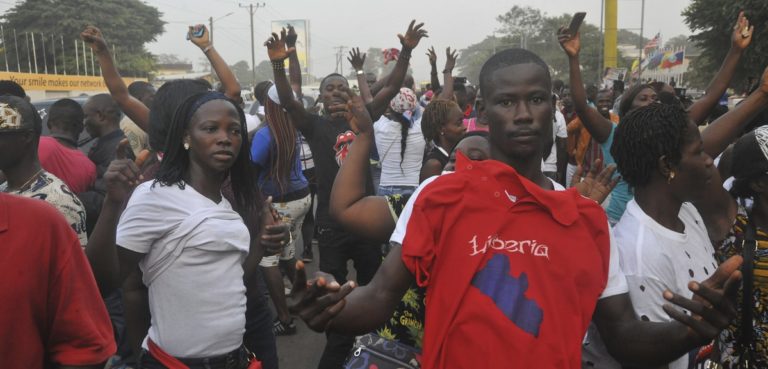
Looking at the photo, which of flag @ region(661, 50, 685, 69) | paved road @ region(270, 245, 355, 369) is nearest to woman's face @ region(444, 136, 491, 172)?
paved road @ region(270, 245, 355, 369)

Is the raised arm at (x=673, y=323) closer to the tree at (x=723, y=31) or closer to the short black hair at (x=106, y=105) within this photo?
the short black hair at (x=106, y=105)

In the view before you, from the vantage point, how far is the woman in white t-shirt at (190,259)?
97.9 inches

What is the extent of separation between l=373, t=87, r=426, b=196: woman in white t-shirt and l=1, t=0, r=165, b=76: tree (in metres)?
46.2

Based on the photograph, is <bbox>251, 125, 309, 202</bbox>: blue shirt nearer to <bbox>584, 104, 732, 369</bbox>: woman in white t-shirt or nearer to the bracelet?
the bracelet

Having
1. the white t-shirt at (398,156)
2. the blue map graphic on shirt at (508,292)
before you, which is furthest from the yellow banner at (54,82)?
the blue map graphic on shirt at (508,292)

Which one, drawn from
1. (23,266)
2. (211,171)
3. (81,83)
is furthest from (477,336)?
Answer: (81,83)

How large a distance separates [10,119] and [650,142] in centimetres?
242

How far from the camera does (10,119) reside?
95.7 inches

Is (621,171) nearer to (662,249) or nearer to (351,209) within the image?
(662,249)

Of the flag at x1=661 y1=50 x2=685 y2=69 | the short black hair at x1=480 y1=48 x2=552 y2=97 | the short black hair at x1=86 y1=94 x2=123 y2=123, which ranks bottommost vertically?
the short black hair at x1=86 y1=94 x2=123 y2=123

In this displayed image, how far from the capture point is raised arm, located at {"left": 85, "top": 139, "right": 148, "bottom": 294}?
218 cm

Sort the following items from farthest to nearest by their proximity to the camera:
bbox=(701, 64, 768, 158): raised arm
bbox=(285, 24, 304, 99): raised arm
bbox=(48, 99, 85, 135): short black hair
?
bbox=(285, 24, 304, 99): raised arm, bbox=(48, 99, 85, 135): short black hair, bbox=(701, 64, 768, 158): raised arm

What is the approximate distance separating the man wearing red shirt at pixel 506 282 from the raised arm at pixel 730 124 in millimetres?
1814

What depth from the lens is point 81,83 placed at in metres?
39.9
